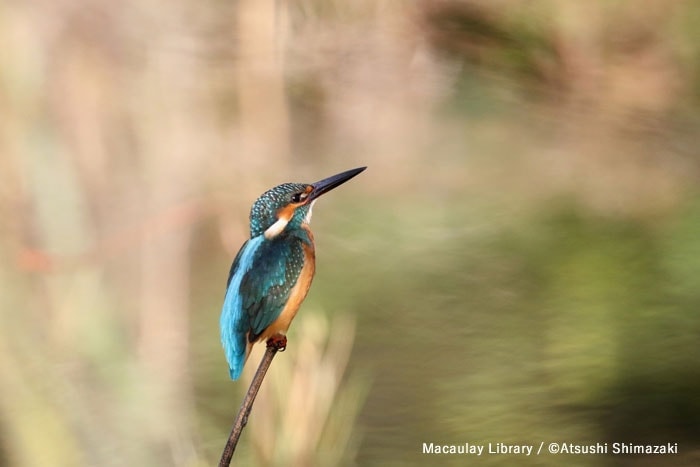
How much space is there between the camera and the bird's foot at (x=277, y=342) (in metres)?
0.80

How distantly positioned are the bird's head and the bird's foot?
0.11m

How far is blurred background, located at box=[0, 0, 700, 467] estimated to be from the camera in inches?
68.1

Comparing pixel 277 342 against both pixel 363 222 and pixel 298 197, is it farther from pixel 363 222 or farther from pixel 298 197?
pixel 363 222

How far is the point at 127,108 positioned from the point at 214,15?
1.17 feet

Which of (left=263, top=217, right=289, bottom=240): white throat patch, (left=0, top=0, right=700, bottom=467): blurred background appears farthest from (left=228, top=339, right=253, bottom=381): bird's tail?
(left=0, top=0, right=700, bottom=467): blurred background

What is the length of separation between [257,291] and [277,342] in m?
0.07

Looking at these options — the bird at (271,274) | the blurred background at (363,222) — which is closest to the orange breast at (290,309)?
the bird at (271,274)

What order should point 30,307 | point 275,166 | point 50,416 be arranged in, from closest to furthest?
point 50,416 < point 30,307 < point 275,166

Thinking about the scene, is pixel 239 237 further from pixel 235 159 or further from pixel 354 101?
pixel 354 101

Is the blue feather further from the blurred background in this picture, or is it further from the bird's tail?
the blurred background

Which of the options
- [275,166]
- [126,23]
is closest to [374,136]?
[275,166]

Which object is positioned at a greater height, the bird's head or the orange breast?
the bird's head

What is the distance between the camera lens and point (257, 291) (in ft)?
2.86

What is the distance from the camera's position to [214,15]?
2.47 meters
